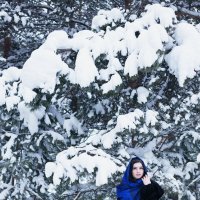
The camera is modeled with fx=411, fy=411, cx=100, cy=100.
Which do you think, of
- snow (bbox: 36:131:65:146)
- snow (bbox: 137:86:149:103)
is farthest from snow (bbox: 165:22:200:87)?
snow (bbox: 36:131:65:146)

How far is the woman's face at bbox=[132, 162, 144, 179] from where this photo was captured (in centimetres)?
476

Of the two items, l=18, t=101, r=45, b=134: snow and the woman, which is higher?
the woman

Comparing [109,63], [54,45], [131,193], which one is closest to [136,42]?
[109,63]

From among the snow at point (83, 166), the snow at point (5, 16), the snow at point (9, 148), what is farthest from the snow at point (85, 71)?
the snow at point (5, 16)

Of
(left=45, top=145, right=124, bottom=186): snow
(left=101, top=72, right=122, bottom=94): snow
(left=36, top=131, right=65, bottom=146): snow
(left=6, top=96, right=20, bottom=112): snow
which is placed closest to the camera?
(left=45, top=145, right=124, bottom=186): snow

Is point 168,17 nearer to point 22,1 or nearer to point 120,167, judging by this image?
point 120,167

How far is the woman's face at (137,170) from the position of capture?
187 inches

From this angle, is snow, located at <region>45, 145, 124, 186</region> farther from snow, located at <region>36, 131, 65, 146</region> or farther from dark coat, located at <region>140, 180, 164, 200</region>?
snow, located at <region>36, 131, 65, 146</region>

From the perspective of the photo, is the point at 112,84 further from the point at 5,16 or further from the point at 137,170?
the point at 5,16

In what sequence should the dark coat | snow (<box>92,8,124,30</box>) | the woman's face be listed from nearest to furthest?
1. the dark coat
2. the woman's face
3. snow (<box>92,8,124,30</box>)

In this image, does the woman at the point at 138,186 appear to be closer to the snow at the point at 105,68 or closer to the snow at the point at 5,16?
the snow at the point at 105,68

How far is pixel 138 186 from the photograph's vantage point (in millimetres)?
4770

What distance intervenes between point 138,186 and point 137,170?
190 mm

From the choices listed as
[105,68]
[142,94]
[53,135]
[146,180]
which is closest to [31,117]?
[53,135]
